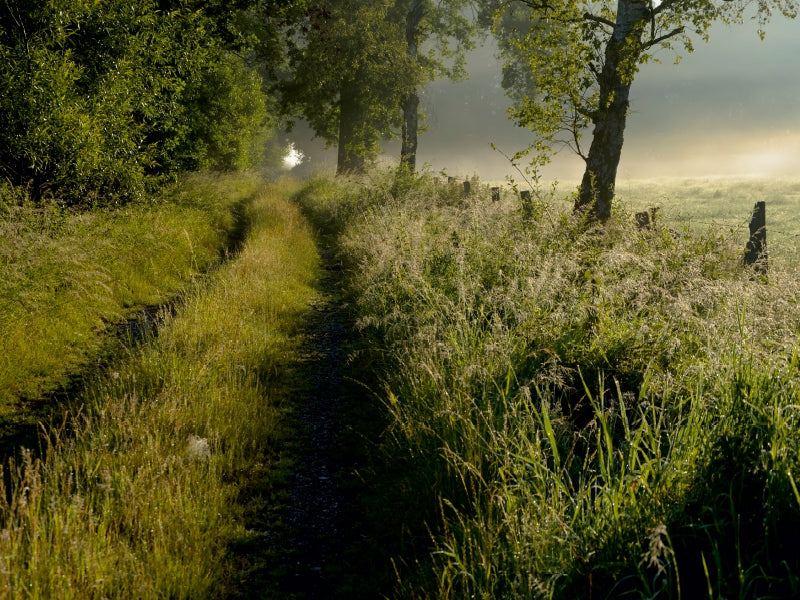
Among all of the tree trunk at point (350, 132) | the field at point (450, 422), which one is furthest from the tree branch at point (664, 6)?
the tree trunk at point (350, 132)

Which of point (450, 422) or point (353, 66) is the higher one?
point (353, 66)

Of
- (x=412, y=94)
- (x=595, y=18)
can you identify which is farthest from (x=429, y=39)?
(x=595, y=18)

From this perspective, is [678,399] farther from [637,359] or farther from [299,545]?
[299,545]

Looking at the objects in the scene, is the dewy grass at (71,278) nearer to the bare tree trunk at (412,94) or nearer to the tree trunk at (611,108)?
the tree trunk at (611,108)

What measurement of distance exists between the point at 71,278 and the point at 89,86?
396 cm

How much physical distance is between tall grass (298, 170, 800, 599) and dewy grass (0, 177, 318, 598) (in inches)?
49.4

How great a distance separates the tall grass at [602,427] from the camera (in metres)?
2.46

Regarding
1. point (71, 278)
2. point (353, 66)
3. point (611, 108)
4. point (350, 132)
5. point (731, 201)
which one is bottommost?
point (71, 278)

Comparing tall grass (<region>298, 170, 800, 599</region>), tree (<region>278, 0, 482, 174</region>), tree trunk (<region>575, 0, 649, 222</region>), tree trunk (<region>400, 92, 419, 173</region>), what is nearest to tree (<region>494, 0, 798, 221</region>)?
tree trunk (<region>575, 0, 649, 222</region>)

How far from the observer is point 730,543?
2.45m

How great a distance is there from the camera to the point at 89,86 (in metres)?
9.44

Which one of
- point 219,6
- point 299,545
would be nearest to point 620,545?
point 299,545

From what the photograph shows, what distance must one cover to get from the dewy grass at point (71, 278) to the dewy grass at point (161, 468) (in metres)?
1.03

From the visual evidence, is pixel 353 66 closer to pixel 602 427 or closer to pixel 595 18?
pixel 595 18
